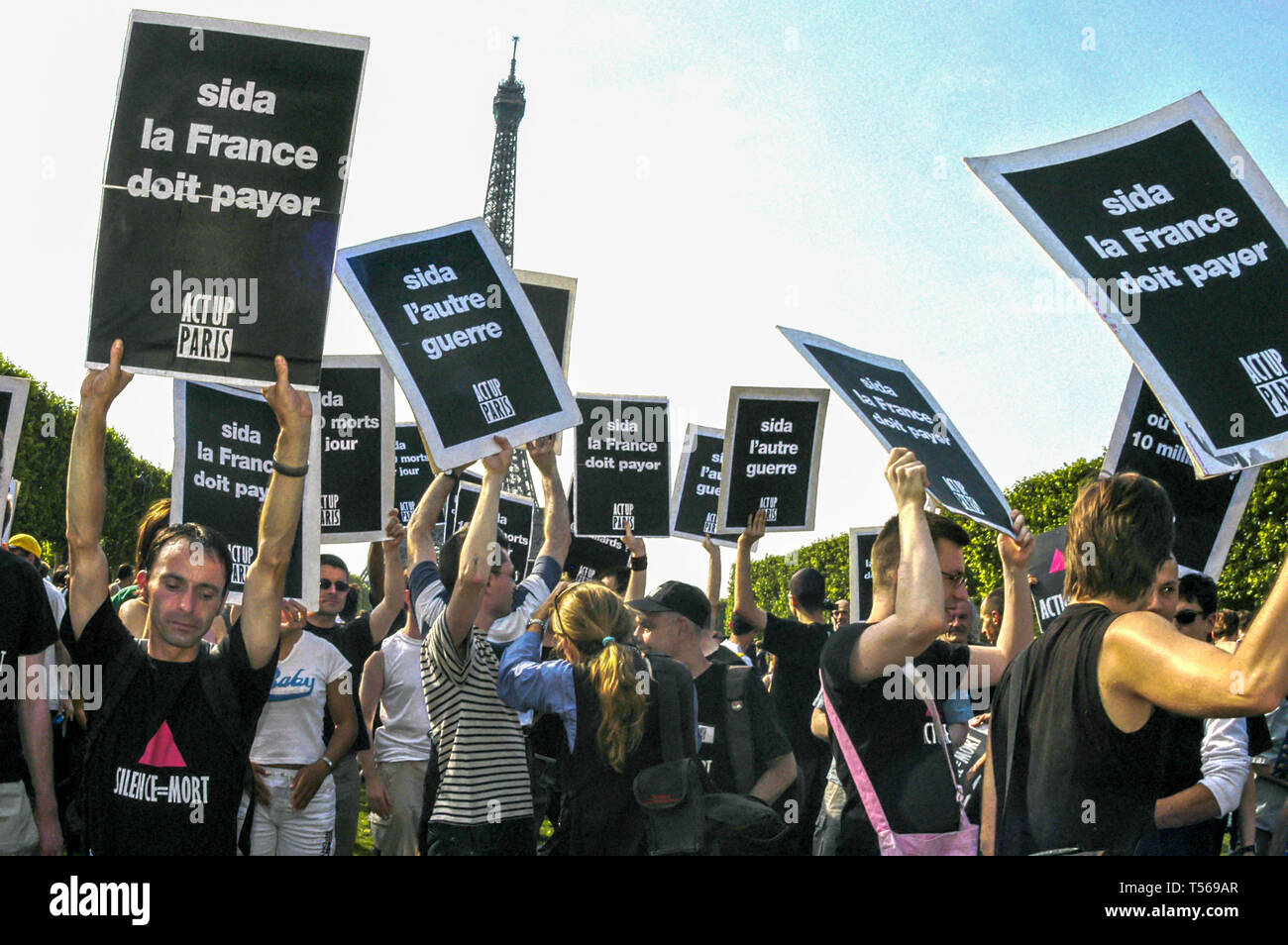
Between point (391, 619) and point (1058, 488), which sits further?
point (1058, 488)

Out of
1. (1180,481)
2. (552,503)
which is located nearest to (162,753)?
(552,503)

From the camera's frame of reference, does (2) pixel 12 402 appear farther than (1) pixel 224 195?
Yes

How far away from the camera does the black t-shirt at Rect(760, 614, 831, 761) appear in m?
6.78

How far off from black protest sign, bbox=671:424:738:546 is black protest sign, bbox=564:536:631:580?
0.64 metres

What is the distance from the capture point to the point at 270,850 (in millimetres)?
5934

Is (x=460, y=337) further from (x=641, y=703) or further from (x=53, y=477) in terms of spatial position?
(x=53, y=477)

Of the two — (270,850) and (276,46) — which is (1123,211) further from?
(270,850)

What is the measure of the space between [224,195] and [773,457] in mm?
5656

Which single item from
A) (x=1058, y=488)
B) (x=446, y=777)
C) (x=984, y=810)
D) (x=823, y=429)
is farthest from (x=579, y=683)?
(x=1058, y=488)

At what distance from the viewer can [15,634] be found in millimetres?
4363

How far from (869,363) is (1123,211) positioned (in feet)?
5.17

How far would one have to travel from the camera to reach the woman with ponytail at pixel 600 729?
5.07 m

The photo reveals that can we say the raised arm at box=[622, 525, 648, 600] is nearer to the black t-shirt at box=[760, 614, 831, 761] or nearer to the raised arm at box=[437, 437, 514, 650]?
the black t-shirt at box=[760, 614, 831, 761]

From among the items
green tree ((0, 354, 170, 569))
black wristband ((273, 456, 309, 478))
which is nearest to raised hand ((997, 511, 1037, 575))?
black wristband ((273, 456, 309, 478))
